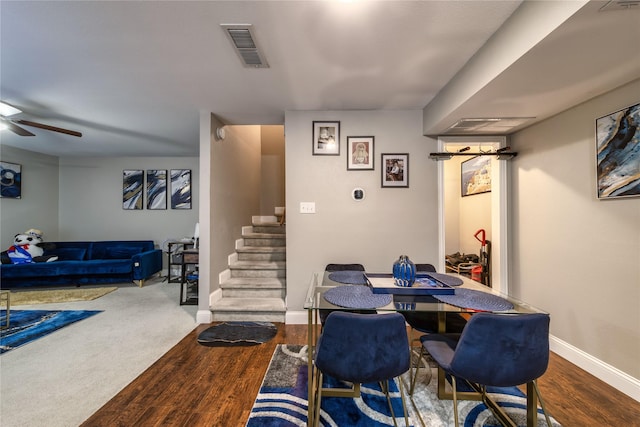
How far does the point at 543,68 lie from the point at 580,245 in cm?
153

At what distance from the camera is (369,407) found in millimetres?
1692

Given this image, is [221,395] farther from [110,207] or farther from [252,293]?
[110,207]

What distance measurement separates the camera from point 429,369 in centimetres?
214

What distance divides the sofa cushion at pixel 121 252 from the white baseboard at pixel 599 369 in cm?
636

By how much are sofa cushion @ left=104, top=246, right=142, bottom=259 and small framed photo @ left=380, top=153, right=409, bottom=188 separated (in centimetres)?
491

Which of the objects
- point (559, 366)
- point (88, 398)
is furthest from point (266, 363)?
point (559, 366)

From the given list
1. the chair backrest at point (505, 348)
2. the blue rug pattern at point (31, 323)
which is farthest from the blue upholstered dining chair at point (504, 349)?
the blue rug pattern at point (31, 323)

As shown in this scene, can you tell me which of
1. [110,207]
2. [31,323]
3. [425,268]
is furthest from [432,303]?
[110,207]

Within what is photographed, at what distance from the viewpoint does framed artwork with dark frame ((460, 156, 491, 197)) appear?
14.4ft

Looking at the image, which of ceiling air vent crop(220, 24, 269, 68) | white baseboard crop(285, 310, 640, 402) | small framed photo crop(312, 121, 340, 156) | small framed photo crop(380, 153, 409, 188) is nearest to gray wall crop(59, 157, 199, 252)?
small framed photo crop(312, 121, 340, 156)

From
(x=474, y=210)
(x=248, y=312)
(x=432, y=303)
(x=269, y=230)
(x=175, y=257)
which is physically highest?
(x=474, y=210)

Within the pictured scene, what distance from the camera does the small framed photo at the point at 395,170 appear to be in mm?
3107

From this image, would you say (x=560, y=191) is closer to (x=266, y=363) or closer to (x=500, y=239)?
(x=500, y=239)

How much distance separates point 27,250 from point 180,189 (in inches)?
101
